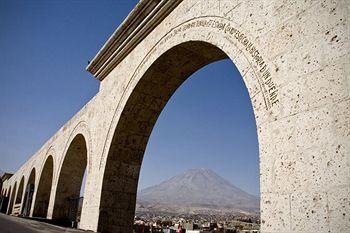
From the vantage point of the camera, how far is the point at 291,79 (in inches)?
98.2

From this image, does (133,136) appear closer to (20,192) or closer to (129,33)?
(129,33)

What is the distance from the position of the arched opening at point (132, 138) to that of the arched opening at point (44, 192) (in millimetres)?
7900

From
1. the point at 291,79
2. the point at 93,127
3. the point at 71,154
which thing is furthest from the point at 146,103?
the point at 71,154

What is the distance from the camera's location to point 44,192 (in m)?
13.4

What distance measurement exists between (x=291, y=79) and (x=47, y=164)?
1303cm

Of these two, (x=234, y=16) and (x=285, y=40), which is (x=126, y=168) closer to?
(x=234, y=16)

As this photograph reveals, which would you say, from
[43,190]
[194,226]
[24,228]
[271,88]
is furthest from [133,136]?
[194,226]

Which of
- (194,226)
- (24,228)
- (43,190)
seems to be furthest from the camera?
(194,226)

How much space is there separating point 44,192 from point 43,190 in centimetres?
11

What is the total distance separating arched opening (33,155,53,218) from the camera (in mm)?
12867

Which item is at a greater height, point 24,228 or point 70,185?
point 70,185

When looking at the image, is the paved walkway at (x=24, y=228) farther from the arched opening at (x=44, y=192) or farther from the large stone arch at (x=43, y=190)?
the arched opening at (x=44, y=192)

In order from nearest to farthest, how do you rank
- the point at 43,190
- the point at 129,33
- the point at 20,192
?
1. the point at 129,33
2. the point at 43,190
3. the point at 20,192

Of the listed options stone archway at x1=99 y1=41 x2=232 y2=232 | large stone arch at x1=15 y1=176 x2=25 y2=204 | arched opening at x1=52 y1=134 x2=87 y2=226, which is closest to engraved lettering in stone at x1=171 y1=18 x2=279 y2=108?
stone archway at x1=99 y1=41 x2=232 y2=232
